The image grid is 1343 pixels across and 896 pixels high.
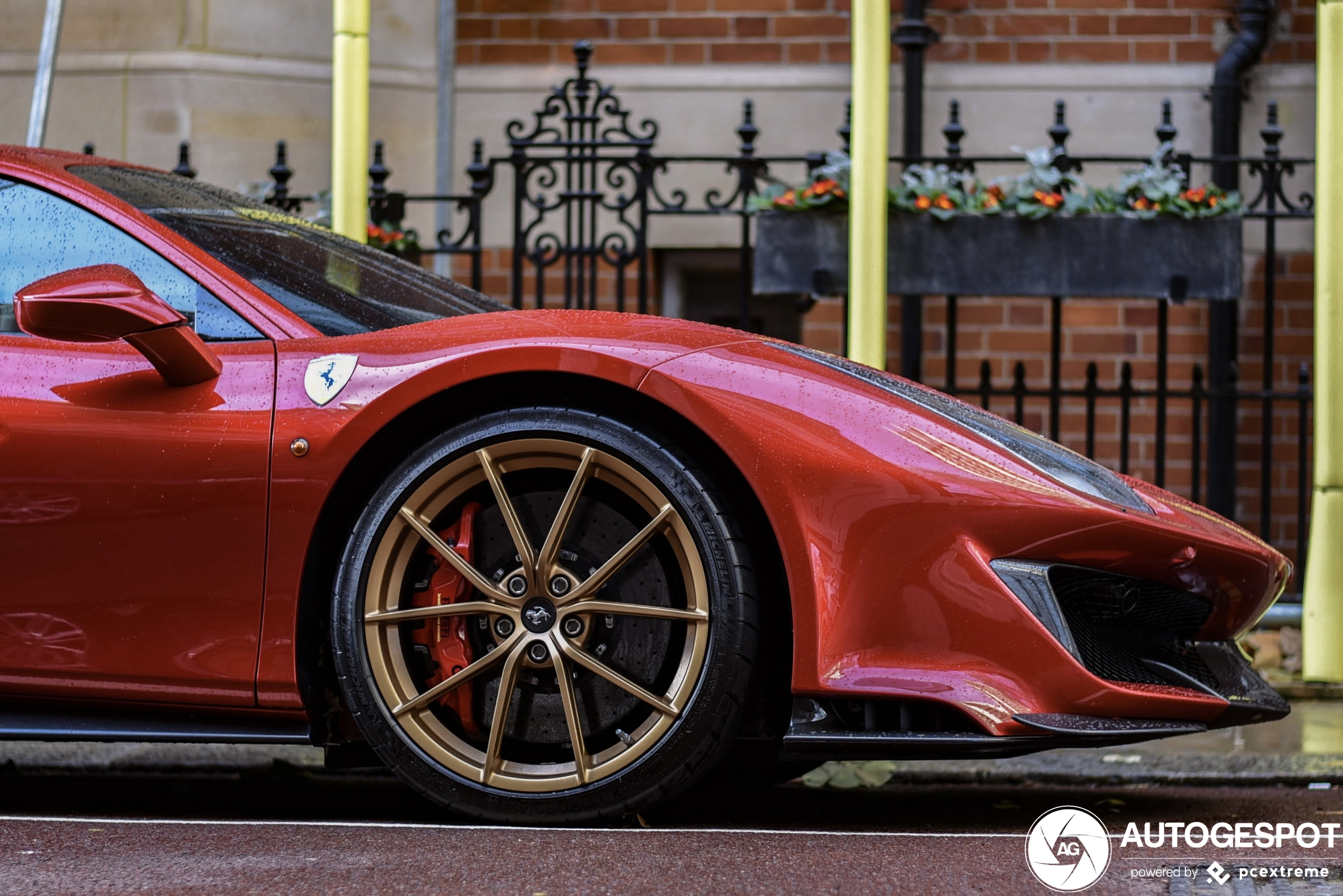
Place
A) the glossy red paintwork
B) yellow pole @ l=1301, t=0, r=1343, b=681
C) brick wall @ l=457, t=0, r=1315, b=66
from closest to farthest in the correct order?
the glossy red paintwork
yellow pole @ l=1301, t=0, r=1343, b=681
brick wall @ l=457, t=0, r=1315, b=66

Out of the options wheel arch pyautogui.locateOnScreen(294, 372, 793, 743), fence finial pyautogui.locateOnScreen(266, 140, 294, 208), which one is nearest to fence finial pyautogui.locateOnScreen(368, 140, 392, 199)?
fence finial pyautogui.locateOnScreen(266, 140, 294, 208)

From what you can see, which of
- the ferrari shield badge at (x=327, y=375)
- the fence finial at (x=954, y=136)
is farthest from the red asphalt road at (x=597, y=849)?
the fence finial at (x=954, y=136)

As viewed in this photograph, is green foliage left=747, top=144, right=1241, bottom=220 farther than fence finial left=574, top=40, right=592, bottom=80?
No

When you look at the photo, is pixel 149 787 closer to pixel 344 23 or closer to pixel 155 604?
pixel 155 604

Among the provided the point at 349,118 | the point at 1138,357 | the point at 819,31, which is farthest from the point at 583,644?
the point at 819,31

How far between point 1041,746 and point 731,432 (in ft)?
2.42

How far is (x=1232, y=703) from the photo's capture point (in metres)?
2.92

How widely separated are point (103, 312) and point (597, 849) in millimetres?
1233

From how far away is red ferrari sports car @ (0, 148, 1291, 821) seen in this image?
107 inches

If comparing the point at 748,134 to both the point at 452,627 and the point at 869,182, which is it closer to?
the point at 869,182

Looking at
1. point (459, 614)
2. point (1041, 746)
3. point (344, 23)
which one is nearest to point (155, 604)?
point (459, 614)

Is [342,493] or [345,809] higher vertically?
[342,493]

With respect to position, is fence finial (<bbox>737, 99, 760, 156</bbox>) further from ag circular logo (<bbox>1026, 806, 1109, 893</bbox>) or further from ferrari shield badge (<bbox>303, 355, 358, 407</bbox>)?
ag circular logo (<bbox>1026, 806, 1109, 893</bbox>)

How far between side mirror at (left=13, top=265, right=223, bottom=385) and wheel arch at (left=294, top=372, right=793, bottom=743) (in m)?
0.39
